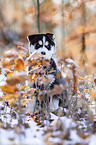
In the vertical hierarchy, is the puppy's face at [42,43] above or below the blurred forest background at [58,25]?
below

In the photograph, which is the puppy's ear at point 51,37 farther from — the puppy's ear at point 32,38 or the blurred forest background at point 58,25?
the blurred forest background at point 58,25

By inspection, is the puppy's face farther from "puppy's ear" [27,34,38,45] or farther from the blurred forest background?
the blurred forest background

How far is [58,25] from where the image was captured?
970 cm

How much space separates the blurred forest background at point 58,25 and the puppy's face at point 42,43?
2760 millimetres

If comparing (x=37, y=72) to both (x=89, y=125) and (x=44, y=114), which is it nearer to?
(x=44, y=114)

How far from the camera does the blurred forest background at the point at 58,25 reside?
6199 mm

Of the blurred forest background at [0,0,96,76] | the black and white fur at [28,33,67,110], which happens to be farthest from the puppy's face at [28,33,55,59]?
the blurred forest background at [0,0,96,76]

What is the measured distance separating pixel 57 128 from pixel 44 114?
1.97 feet

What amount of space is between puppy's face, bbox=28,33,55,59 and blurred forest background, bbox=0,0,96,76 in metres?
2.76

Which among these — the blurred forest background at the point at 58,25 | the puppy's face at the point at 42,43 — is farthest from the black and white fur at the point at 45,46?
the blurred forest background at the point at 58,25

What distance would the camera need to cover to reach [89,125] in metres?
2.04

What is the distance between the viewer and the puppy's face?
2.34 metres

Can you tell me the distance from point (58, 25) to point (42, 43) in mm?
7799

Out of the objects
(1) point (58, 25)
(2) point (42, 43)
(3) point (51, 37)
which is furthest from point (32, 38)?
(1) point (58, 25)
